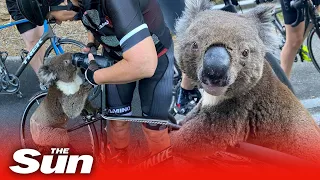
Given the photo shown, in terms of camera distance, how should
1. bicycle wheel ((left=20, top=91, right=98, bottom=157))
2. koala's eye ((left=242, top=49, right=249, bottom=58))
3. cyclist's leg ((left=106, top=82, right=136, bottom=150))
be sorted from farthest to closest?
bicycle wheel ((left=20, top=91, right=98, bottom=157)) < cyclist's leg ((left=106, top=82, right=136, bottom=150)) < koala's eye ((left=242, top=49, right=249, bottom=58))

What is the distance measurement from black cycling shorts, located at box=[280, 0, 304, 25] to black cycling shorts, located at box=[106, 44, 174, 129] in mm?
2057

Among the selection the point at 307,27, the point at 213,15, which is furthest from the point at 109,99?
the point at 307,27

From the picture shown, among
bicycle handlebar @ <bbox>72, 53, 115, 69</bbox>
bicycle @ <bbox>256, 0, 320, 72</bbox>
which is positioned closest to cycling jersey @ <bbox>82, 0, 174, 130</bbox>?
bicycle handlebar @ <bbox>72, 53, 115, 69</bbox>

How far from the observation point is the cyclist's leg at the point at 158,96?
2.98 meters

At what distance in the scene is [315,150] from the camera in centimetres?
187

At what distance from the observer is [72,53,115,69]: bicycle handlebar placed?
2.62m

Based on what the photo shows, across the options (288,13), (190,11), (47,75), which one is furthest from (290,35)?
(190,11)

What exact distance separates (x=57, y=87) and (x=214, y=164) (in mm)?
1334

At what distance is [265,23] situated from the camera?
1902mm

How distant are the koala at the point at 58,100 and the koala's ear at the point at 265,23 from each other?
136cm

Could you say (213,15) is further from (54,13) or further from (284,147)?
(54,13)

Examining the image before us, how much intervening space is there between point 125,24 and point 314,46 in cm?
403

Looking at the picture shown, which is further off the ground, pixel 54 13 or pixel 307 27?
pixel 54 13

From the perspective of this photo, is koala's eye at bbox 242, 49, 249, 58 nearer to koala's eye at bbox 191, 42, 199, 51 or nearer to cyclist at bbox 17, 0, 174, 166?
koala's eye at bbox 191, 42, 199, 51
